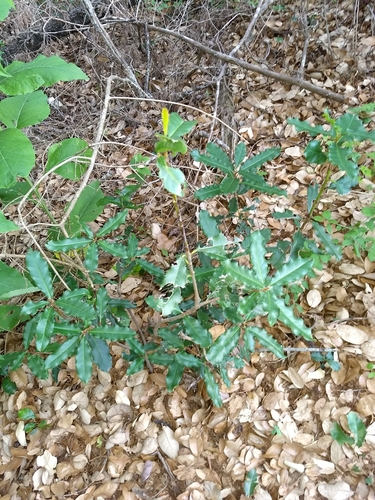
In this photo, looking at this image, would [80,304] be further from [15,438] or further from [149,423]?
[15,438]

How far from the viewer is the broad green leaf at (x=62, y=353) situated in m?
1.31

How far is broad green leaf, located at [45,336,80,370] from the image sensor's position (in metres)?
1.31

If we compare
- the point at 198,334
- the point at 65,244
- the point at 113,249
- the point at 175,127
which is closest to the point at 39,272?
the point at 65,244

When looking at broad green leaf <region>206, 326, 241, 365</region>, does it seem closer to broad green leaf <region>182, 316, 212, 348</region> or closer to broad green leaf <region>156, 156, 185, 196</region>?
broad green leaf <region>182, 316, 212, 348</region>

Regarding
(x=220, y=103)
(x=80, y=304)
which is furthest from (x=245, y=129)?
(x=80, y=304)

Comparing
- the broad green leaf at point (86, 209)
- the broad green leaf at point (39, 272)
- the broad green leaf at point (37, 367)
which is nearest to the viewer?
the broad green leaf at point (39, 272)

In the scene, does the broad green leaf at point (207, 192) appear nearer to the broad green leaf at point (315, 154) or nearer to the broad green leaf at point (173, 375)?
the broad green leaf at point (315, 154)

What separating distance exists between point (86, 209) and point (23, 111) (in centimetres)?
53

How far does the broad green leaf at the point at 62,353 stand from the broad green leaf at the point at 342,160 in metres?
1.03

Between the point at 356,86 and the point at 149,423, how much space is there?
243cm

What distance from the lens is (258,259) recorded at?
1097 millimetres

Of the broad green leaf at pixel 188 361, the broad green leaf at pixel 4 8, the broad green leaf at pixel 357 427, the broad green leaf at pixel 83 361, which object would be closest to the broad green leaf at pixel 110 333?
the broad green leaf at pixel 83 361

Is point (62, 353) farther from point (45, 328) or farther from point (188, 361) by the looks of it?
point (188, 361)

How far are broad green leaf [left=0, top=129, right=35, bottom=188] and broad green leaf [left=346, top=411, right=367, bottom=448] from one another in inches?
Result: 62.2
